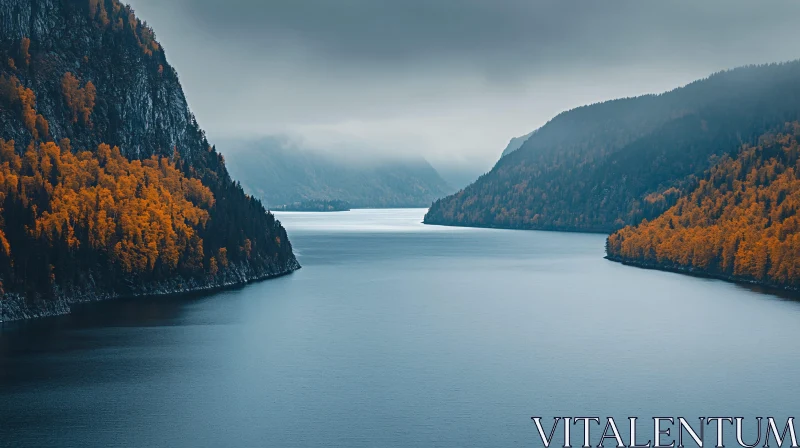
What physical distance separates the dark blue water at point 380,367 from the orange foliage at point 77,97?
52147 millimetres

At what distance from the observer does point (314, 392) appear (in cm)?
7050

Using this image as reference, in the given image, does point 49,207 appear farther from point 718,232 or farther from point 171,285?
point 718,232

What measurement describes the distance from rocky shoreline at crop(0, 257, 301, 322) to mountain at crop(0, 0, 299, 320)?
216 millimetres

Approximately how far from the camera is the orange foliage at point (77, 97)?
15800 centimetres

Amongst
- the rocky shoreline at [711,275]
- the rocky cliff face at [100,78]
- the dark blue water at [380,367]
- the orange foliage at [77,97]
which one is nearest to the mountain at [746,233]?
the rocky shoreline at [711,275]

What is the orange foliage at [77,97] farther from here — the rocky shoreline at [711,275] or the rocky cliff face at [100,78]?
the rocky shoreline at [711,275]

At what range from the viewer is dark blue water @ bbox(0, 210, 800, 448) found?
60000 millimetres

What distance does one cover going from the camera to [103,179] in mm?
141250

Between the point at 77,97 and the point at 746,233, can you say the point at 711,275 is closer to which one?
the point at 746,233

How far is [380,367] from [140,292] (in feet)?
199

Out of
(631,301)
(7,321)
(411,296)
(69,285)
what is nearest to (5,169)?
(69,285)

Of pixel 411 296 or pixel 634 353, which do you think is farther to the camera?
pixel 411 296

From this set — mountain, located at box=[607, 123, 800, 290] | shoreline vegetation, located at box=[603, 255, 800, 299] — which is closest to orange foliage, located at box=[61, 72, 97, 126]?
shoreline vegetation, located at box=[603, 255, 800, 299]

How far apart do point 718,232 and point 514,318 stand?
77.3m
